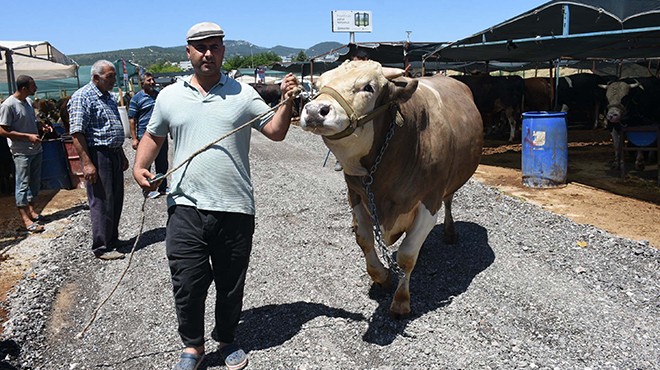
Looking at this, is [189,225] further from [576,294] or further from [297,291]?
[576,294]

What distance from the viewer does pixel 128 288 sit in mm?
4391

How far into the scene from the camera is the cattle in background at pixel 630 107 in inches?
366

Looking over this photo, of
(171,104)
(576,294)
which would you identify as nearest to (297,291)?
(171,104)

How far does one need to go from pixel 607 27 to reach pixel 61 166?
30.6ft

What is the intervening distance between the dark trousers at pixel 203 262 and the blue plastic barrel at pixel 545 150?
6.24m

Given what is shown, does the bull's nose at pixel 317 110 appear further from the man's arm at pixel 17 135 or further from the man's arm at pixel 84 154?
the man's arm at pixel 17 135

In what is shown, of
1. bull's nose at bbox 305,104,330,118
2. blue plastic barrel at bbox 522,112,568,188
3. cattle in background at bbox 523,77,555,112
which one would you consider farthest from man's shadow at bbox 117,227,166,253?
cattle in background at bbox 523,77,555,112

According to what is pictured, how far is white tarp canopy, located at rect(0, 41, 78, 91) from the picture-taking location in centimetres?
918

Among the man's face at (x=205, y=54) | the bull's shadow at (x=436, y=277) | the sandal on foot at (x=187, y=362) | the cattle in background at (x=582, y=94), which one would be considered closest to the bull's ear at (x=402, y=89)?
the man's face at (x=205, y=54)

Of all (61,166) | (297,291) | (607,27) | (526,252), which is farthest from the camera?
(61,166)

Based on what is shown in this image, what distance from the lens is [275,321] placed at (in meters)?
3.70

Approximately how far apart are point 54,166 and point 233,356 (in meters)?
7.14

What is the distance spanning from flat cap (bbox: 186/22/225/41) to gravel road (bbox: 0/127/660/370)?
1974mm

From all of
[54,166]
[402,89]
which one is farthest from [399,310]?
[54,166]
